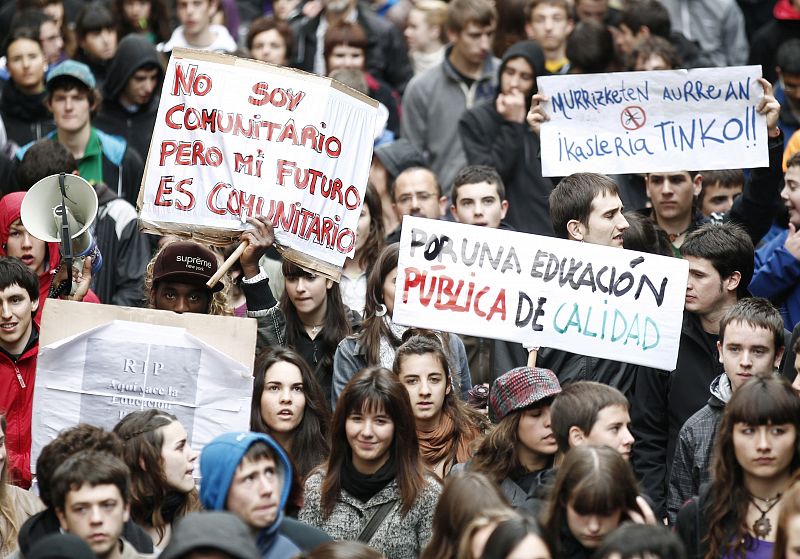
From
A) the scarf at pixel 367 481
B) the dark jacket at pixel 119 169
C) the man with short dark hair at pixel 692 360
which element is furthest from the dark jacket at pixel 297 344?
the dark jacket at pixel 119 169

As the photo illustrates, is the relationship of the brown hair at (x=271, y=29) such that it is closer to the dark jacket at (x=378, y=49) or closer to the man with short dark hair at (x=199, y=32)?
the man with short dark hair at (x=199, y=32)

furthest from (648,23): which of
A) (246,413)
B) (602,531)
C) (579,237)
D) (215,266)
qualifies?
(602,531)

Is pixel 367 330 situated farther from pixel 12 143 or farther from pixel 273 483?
pixel 12 143

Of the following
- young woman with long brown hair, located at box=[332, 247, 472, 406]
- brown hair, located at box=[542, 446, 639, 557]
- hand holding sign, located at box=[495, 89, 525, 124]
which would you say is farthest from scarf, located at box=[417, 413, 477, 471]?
hand holding sign, located at box=[495, 89, 525, 124]

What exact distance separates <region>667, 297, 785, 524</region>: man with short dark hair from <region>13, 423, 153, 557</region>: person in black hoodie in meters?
2.45

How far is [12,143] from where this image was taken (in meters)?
11.6

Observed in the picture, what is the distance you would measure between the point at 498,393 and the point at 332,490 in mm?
952

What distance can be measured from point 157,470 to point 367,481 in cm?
95

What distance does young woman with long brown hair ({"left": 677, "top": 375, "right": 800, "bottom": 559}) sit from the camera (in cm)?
595

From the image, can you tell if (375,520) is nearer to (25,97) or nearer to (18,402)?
(18,402)

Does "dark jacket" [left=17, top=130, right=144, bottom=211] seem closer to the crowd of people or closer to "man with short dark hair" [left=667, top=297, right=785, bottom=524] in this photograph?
the crowd of people

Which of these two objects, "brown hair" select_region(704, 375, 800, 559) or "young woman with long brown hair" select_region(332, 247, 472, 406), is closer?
"brown hair" select_region(704, 375, 800, 559)

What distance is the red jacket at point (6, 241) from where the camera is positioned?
856 centimetres

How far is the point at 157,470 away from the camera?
21.8 ft
